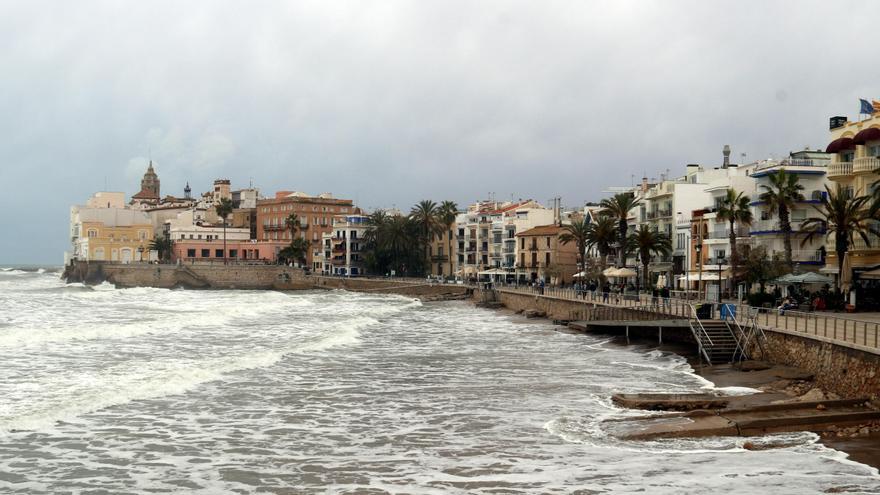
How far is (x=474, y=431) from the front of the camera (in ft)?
64.0

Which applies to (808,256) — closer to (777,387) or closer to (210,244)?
(777,387)

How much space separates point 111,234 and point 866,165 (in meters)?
127

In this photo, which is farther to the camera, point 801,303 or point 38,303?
point 38,303

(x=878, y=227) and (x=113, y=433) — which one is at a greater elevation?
(x=878, y=227)

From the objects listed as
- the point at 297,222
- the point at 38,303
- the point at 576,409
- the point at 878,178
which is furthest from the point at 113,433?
the point at 297,222

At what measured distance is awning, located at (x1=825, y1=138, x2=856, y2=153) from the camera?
43.8m

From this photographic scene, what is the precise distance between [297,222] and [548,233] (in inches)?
2101

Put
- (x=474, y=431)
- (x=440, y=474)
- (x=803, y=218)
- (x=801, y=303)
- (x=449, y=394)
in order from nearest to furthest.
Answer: (x=440, y=474) → (x=474, y=431) → (x=449, y=394) → (x=801, y=303) → (x=803, y=218)

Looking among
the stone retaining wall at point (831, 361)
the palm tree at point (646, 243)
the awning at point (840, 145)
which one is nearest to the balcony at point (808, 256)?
the awning at point (840, 145)

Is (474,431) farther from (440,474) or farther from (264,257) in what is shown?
(264,257)

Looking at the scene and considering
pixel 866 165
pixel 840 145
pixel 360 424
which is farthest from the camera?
pixel 840 145

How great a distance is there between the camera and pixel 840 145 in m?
44.4

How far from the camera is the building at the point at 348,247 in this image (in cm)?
13212

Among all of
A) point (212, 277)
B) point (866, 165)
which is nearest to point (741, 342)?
point (866, 165)
